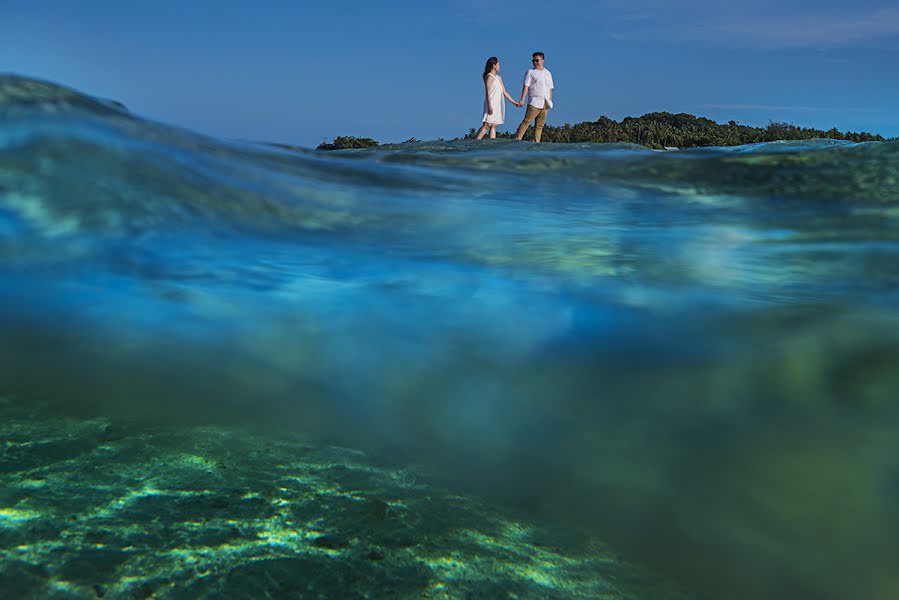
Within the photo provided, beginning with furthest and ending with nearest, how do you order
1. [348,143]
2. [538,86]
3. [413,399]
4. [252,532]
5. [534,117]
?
1. [348,143]
2. [534,117]
3. [538,86]
4. [413,399]
5. [252,532]

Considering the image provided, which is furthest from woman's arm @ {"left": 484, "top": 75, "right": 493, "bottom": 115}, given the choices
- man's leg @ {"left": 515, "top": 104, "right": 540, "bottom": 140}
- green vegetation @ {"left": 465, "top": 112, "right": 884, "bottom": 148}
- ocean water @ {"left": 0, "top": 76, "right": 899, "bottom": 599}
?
ocean water @ {"left": 0, "top": 76, "right": 899, "bottom": 599}

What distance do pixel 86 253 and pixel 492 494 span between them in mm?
2202

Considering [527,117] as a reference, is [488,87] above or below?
above

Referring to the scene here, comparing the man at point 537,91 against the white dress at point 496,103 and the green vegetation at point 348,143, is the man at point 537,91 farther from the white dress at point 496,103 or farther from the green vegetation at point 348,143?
the green vegetation at point 348,143

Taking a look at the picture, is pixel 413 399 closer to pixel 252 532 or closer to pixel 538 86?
pixel 252 532

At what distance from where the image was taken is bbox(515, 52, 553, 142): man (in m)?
14.1

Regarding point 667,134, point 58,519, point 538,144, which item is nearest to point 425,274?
point 58,519

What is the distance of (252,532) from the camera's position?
144cm

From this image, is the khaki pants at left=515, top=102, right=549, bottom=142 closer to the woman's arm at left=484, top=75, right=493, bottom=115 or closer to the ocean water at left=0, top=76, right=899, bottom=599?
the woman's arm at left=484, top=75, right=493, bottom=115

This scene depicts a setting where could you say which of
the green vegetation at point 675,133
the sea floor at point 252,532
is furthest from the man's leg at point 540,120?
the sea floor at point 252,532

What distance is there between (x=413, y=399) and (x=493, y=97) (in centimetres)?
1324

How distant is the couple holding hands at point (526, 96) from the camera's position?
1414cm

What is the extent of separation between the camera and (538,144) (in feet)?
32.3

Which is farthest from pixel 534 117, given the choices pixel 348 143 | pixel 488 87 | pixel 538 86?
pixel 348 143
